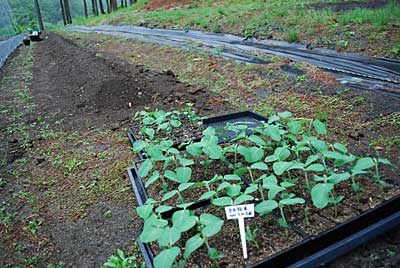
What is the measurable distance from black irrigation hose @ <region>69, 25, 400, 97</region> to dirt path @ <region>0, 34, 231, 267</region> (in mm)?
1345

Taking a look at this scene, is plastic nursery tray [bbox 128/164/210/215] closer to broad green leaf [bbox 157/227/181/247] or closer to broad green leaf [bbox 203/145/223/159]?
broad green leaf [bbox 203/145/223/159]

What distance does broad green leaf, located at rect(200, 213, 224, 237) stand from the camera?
1.17 m

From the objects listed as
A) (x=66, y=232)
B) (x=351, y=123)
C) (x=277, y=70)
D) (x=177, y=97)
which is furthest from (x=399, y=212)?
(x=277, y=70)

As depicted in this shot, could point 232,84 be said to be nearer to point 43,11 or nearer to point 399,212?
point 399,212

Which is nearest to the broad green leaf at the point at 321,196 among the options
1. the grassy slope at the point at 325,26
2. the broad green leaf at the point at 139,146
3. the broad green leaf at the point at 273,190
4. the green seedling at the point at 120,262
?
the broad green leaf at the point at 273,190

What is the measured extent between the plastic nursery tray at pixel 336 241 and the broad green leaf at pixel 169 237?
Answer: 0.24 meters

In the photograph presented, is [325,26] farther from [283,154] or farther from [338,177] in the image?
[338,177]

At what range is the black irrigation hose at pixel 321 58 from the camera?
10.7 ft

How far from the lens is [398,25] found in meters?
4.47

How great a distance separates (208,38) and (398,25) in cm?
322

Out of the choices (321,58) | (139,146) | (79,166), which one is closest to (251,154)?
(139,146)

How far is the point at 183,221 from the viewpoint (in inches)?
48.8

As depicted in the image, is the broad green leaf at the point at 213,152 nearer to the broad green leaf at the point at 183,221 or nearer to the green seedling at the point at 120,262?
the broad green leaf at the point at 183,221

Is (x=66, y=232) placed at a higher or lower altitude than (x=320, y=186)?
lower
